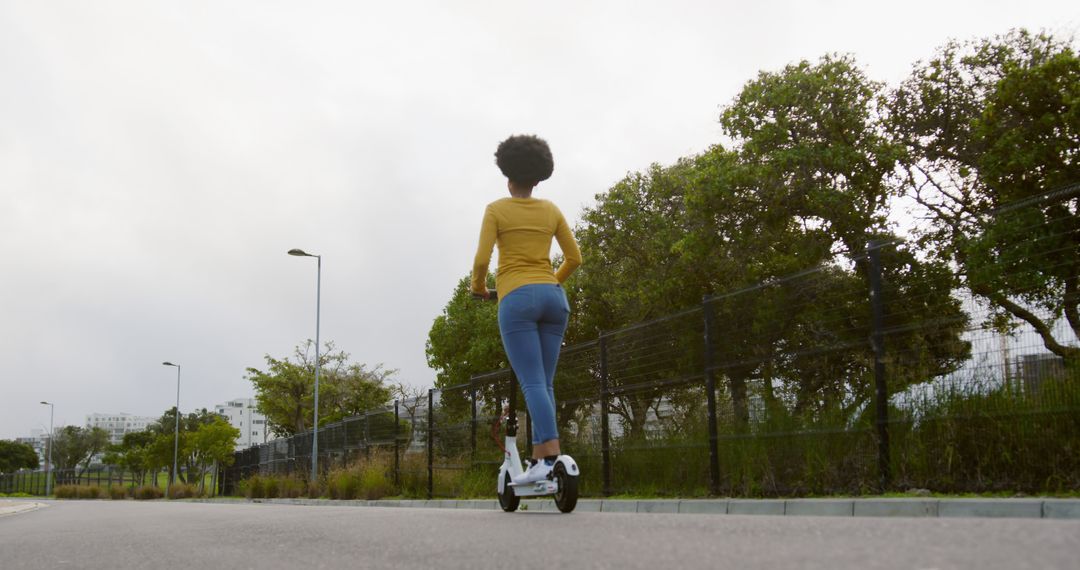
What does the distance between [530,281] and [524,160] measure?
914mm

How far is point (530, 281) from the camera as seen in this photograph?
6.06 meters

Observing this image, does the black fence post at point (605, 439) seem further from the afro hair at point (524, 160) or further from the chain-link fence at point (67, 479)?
the chain-link fence at point (67, 479)

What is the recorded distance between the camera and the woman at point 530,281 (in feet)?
19.7

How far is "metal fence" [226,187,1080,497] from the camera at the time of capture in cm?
669

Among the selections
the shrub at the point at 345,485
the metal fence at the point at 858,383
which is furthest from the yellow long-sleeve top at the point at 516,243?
the shrub at the point at 345,485

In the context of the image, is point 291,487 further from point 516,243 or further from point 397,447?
point 516,243

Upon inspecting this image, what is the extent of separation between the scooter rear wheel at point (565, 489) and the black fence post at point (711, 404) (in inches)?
148

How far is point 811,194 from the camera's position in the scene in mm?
22188

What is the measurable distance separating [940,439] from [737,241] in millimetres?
17367

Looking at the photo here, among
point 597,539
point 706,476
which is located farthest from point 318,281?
point 597,539

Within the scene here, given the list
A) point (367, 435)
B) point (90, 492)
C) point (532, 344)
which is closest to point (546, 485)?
point (532, 344)

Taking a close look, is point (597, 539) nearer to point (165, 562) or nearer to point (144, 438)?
point (165, 562)

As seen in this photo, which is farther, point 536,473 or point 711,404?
point 711,404

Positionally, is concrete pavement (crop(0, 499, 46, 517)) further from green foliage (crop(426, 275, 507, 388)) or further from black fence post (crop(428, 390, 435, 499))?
green foliage (crop(426, 275, 507, 388))
